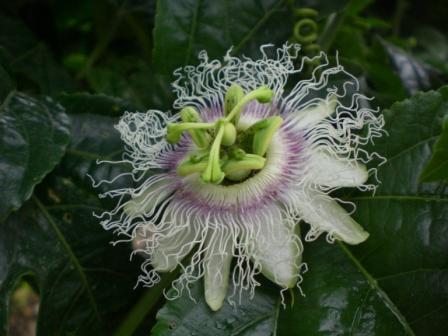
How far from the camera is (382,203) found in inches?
42.8

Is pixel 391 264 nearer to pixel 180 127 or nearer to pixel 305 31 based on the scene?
pixel 180 127

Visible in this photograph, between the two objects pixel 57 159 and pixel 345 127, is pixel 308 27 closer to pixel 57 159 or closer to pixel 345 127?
pixel 345 127

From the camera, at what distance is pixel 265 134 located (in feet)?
3.71

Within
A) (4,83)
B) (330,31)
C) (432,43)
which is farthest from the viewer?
(432,43)

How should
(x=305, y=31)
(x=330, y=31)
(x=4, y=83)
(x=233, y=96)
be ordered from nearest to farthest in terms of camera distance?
(x=233, y=96), (x=4, y=83), (x=305, y=31), (x=330, y=31)

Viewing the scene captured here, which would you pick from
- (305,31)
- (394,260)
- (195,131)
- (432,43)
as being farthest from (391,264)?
(432,43)

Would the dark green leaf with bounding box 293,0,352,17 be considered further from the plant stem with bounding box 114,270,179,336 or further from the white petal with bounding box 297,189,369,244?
the plant stem with bounding box 114,270,179,336

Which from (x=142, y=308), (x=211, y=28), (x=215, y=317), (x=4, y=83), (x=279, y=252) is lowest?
(x=142, y=308)

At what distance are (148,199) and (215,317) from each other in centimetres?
23

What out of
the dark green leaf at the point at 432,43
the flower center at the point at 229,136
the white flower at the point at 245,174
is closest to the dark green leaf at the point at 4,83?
the white flower at the point at 245,174

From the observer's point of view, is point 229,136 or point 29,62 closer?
point 229,136

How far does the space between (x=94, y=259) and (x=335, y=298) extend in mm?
446

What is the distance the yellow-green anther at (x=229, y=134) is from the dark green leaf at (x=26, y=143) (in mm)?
290

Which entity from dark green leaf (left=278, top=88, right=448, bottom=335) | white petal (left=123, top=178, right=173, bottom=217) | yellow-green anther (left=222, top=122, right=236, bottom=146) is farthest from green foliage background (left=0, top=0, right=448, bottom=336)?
yellow-green anther (left=222, top=122, right=236, bottom=146)
